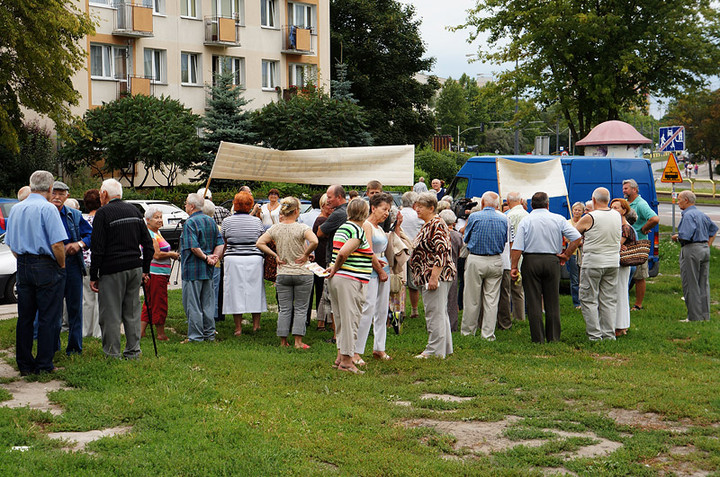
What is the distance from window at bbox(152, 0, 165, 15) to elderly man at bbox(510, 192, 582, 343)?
110ft

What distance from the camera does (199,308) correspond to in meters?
10.7

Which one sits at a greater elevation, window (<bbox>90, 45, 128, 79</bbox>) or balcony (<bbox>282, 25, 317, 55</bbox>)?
balcony (<bbox>282, 25, 317, 55</bbox>)

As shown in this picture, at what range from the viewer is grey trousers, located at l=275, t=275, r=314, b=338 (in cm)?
1045

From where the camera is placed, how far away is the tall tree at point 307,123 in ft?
123

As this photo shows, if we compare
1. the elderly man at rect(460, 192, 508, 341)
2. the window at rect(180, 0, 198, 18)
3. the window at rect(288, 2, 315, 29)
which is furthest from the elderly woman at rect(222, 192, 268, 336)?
the window at rect(288, 2, 315, 29)

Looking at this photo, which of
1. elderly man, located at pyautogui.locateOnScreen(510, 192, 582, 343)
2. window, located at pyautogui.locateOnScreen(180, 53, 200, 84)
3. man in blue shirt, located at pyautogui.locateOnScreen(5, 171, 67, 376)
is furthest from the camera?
window, located at pyautogui.locateOnScreen(180, 53, 200, 84)

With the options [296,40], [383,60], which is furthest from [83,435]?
[383,60]

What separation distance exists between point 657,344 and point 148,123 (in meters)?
26.0

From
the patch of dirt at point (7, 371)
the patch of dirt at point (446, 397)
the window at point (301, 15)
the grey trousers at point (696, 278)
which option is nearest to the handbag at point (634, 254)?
the grey trousers at point (696, 278)

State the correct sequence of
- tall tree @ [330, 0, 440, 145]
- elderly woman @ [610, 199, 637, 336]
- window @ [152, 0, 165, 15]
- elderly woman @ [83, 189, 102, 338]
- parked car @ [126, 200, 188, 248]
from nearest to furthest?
1. elderly woman @ [83, 189, 102, 338]
2. elderly woman @ [610, 199, 637, 336]
3. parked car @ [126, 200, 188, 248]
4. window @ [152, 0, 165, 15]
5. tall tree @ [330, 0, 440, 145]

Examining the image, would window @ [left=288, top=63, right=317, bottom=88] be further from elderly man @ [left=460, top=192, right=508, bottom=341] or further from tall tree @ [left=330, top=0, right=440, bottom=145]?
elderly man @ [left=460, top=192, right=508, bottom=341]

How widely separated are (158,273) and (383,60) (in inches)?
1882

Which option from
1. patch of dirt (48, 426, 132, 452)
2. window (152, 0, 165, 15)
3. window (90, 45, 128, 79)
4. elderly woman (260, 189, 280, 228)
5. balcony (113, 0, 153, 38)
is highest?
window (152, 0, 165, 15)

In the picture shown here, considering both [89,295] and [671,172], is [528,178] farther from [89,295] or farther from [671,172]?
[671,172]
